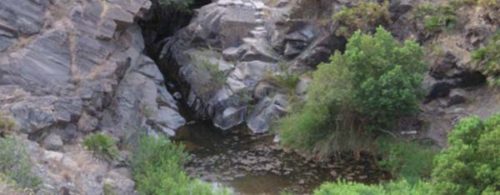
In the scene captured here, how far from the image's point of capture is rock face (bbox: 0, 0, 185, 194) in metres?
18.5

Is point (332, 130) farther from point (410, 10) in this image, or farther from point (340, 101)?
point (410, 10)

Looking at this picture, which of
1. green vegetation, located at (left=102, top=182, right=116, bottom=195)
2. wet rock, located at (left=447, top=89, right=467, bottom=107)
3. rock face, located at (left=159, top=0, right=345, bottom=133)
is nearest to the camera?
green vegetation, located at (left=102, top=182, right=116, bottom=195)

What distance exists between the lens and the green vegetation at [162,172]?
1795 centimetres

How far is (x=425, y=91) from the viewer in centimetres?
2248

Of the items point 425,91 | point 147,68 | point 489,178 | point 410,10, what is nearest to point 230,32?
point 147,68

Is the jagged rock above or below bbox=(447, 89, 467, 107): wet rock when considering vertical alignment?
below

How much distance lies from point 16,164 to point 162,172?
14.7 feet

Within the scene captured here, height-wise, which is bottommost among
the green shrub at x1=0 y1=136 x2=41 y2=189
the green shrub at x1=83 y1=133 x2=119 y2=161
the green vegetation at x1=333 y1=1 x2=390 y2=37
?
the green shrub at x1=83 y1=133 x2=119 y2=161

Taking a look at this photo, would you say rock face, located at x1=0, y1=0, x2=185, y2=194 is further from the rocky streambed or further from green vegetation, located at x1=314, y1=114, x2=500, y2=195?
green vegetation, located at x1=314, y1=114, x2=500, y2=195

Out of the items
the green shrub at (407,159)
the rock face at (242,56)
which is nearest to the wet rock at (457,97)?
the green shrub at (407,159)

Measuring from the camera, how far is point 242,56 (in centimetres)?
2947

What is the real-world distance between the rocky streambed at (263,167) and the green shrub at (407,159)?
1.50 ft

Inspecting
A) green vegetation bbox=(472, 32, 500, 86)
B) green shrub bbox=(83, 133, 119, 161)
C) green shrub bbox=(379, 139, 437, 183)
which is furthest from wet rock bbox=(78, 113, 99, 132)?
green vegetation bbox=(472, 32, 500, 86)

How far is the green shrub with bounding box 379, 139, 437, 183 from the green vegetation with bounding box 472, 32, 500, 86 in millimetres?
2827
